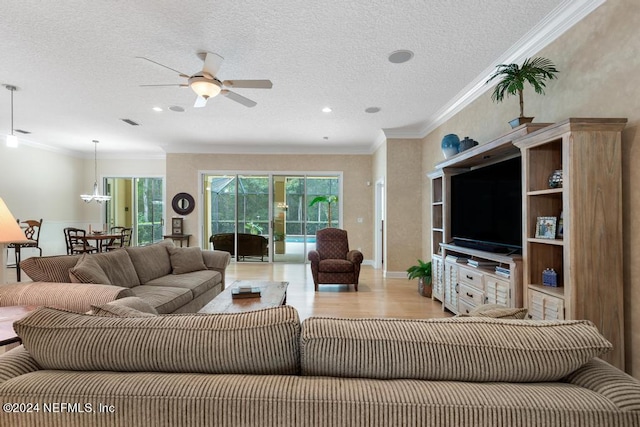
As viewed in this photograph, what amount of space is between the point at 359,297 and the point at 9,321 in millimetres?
3556

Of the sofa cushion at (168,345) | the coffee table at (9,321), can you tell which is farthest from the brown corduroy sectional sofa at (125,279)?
the sofa cushion at (168,345)

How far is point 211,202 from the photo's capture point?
7316mm

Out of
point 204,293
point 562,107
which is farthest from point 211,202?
point 562,107

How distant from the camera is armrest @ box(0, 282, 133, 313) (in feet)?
Answer: 6.86

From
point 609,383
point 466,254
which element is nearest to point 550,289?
point 466,254

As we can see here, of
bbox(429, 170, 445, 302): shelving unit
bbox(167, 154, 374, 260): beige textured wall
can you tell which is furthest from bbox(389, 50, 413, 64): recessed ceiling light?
bbox(167, 154, 374, 260): beige textured wall

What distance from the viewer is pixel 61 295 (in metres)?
2.13

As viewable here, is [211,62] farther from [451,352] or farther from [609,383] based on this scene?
[609,383]

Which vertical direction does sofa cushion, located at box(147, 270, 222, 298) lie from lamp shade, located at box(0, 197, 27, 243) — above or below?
below

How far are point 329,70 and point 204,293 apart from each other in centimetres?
283

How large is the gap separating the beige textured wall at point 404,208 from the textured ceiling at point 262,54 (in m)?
0.62

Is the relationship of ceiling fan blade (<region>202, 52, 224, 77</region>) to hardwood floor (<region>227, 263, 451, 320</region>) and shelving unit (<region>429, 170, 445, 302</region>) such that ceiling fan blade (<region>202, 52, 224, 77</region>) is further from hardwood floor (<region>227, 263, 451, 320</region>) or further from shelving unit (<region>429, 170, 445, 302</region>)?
shelving unit (<region>429, 170, 445, 302</region>)

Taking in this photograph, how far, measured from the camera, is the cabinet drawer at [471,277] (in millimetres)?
2961

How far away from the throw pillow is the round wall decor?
4.71 m
